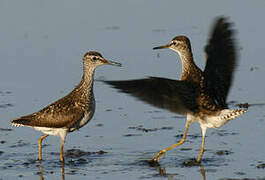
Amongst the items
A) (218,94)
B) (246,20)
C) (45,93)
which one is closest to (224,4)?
(246,20)

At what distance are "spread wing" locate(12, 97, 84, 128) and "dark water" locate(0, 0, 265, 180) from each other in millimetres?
587

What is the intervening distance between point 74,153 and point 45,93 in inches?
118

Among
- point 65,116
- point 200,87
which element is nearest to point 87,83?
point 65,116

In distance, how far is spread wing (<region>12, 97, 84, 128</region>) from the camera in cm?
1077

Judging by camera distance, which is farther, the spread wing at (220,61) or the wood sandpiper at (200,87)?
the spread wing at (220,61)

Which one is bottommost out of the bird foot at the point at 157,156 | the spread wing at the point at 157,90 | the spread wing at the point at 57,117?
the bird foot at the point at 157,156

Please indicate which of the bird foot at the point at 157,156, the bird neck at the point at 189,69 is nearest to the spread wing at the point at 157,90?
the bird neck at the point at 189,69

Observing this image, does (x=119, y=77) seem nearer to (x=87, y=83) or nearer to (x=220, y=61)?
(x=87, y=83)

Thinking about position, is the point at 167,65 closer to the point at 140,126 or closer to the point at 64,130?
the point at 140,126

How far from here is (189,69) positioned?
435 inches

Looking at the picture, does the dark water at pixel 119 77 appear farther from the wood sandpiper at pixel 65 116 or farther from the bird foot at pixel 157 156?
the wood sandpiper at pixel 65 116

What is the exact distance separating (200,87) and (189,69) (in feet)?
1.58

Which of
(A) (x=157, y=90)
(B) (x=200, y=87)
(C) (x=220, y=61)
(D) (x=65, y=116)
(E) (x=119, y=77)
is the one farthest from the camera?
(E) (x=119, y=77)

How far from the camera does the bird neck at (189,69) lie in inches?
429
